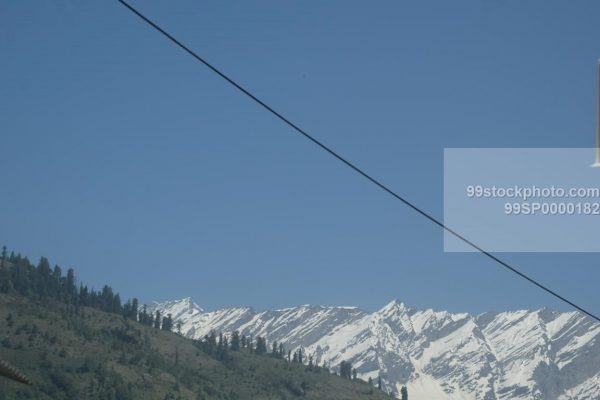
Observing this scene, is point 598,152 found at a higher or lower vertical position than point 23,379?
higher

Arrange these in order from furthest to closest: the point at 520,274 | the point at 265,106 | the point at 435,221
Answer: the point at 520,274, the point at 435,221, the point at 265,106

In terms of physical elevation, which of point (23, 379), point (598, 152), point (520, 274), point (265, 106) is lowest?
point (23, 379)

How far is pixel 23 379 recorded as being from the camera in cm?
2061

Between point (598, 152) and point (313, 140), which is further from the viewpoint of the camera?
point (598, 152)

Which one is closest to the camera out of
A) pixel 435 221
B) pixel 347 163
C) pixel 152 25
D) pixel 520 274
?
pixel 152 25

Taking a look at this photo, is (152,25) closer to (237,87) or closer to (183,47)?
(183,47)

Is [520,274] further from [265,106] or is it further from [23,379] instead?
[23,379]

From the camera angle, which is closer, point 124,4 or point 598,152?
point 124,4

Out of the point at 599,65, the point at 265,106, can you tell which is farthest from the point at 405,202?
the point at 599,65

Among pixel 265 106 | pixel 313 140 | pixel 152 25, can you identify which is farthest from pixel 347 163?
pixel 152 25

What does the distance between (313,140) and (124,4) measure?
552 cm

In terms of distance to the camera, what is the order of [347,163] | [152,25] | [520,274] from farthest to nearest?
[520,274]
[347,163]
[152,25]

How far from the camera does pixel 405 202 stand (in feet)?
81.5

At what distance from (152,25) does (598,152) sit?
28160 millimetres
